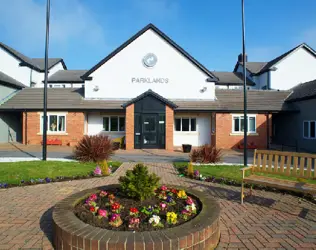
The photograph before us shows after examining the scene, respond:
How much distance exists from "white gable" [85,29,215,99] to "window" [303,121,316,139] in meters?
7.76

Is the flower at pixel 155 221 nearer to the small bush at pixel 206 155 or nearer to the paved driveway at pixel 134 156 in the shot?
the small bush at pixel 206 155

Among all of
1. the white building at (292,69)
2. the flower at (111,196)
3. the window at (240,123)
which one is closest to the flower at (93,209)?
the flower at (111,196)

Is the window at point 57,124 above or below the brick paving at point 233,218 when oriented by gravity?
above

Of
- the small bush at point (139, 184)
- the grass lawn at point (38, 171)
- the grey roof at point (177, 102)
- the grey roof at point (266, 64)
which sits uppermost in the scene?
the grey roof at point (266, 64)

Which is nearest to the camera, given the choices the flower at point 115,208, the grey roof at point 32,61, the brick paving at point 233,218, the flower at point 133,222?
the flower at point 133,222

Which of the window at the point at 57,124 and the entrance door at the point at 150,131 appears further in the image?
the window at the point at 57,124

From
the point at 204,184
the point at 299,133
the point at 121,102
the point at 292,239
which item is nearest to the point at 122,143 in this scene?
the point at 121,102

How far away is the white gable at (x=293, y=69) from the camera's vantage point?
31.3 m

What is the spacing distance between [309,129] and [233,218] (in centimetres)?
1687

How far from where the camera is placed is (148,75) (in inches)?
828

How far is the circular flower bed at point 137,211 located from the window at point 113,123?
16.3 metres

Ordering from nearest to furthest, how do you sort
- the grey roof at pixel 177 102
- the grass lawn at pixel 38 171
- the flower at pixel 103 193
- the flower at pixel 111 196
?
1. the flower at pixel 111 196
2. the flower at pixel 103 193
3. the grass lawn at pixel 38 171
4. the grey roof at pixel 177 102

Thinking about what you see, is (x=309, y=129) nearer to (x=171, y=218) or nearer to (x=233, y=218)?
(x=233, y=218)

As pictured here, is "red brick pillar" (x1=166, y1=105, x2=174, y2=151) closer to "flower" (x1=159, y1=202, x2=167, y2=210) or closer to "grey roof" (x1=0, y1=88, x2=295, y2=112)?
"grey roof" (x1=0, y1=88, x2=295, y2=112)
